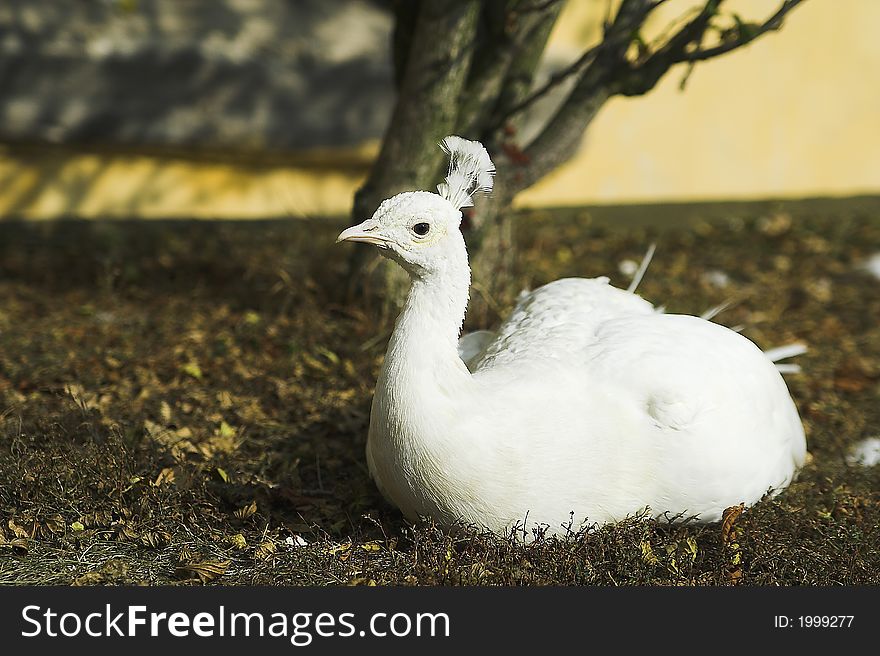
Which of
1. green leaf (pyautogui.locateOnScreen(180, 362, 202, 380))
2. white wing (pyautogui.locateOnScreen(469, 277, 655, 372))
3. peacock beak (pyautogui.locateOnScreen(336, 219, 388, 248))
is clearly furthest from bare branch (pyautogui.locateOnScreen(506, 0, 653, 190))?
peacock beak (pyautogui.locateOnScreen(336, 219, 388, 248))

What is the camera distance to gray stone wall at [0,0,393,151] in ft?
21.0

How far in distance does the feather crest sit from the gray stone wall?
345 centimetres

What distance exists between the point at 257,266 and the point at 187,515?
2.14 meters

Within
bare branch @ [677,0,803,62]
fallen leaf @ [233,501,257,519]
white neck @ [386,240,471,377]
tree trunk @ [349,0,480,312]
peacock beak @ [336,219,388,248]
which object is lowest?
fallen leaf @ [233,501,257,519]

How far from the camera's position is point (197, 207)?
6953 mm

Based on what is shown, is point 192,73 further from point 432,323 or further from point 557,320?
point 432,323

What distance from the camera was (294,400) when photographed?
4906mm

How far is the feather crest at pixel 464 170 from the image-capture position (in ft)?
11.4

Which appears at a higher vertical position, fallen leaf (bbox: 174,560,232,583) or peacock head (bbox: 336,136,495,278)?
peacock head (bbox: 336,136,495,278)

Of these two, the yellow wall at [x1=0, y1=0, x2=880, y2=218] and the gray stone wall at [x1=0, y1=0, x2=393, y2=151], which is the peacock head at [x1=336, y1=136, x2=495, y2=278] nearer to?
the gray stone wall at [x1=0, y1=0, x2=393, y2=151]

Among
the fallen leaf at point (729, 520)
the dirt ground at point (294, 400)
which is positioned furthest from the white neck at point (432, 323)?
the fallen leaf at point (729, 520)

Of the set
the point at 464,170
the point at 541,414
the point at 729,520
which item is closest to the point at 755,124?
the point at 729,520

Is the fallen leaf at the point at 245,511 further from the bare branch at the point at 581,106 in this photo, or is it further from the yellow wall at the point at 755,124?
the yellow wall at the point at 755,124

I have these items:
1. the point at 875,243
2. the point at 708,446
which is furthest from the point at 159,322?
the point at 875,243
